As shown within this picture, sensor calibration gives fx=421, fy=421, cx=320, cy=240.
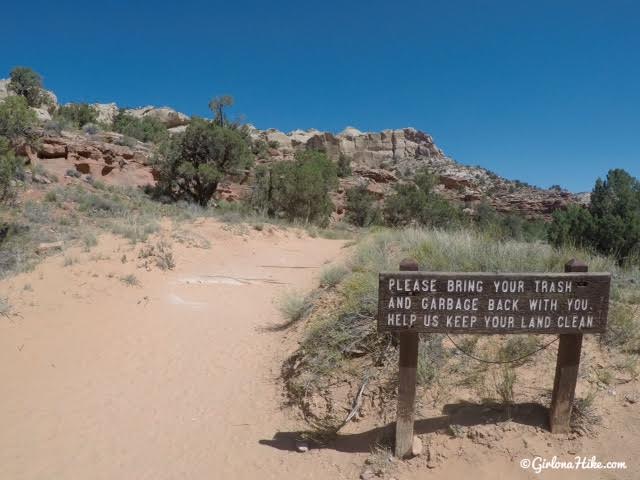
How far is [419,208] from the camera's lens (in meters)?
26.8

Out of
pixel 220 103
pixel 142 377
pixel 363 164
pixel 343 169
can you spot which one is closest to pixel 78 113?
pixel 220 103

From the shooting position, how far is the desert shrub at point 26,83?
31375mm

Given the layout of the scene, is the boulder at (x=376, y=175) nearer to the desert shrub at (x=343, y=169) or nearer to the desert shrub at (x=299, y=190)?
the desert shrub at (x=343, y=169)

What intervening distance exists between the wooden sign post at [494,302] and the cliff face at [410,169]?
32.3 meters

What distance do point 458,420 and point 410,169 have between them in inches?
2297

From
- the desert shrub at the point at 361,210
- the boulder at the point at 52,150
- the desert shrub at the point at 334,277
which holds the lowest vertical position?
the desert shrub at the point at 334,277

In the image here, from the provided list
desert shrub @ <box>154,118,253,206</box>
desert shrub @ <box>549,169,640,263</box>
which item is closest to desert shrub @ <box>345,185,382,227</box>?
desert shrub @ <box>154,118,253,206</box>

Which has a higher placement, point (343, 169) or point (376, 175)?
point (343, 169)

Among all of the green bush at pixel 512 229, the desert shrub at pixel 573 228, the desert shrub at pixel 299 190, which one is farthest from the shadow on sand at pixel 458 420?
the desert shrub at pixel 299 190

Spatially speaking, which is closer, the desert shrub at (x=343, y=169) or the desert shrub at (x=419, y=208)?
the desert shrub at (x=419, y=208)

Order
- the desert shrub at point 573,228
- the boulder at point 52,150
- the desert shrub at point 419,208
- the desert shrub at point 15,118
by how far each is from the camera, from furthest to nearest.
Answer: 1. the desert shrub at point 419,208
2. the boulder at point 52,150
3. the desert shrub at point 15,118
4. the desert shrub at point 573,228

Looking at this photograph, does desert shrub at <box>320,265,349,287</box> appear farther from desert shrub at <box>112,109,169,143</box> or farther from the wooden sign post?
desert shrub at <box>112,109,169,143</box>

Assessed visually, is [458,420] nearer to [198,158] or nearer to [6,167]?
[6,167]

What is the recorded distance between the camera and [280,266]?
457 inches
